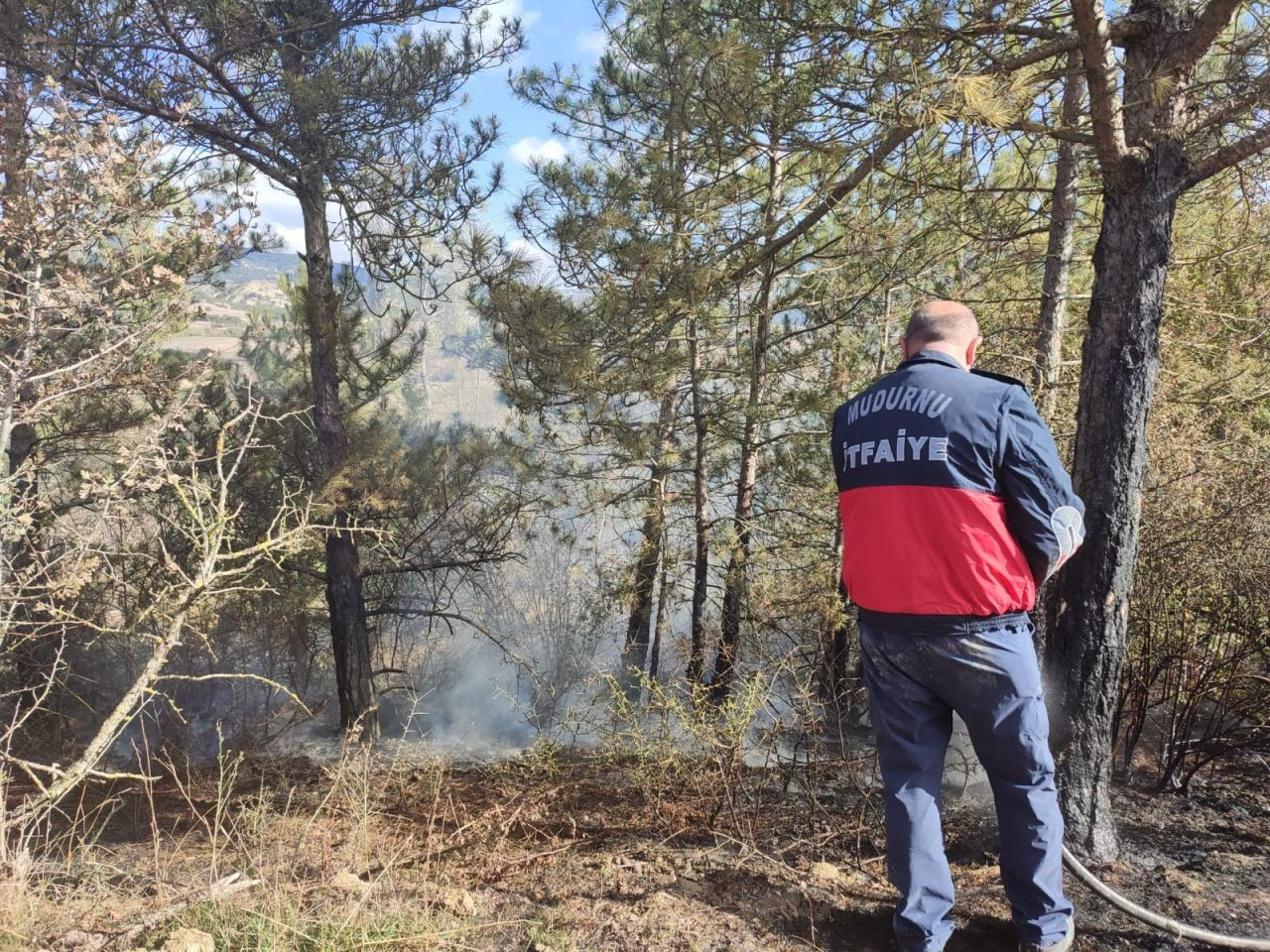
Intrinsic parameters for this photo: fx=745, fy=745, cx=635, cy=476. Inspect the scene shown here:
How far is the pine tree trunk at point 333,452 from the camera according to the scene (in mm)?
7988

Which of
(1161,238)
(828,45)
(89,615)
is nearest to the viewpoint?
(1161,238)

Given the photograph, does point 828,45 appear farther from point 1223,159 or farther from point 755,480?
point 755,480

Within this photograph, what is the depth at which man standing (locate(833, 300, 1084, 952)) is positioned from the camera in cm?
242

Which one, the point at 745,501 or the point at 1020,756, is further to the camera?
the point at 745,501

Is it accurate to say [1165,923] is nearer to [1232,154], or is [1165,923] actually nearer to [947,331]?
[947,331]

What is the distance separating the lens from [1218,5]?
2971 mm

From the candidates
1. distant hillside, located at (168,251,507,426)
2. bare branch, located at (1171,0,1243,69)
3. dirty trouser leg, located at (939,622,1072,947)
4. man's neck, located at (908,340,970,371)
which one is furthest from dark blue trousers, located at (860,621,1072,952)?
distant hillside, located at (168,251,507,426)

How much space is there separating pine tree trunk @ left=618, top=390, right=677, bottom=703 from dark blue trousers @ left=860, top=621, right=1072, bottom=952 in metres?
5.95

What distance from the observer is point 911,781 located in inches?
102

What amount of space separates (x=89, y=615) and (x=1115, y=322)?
31.3 feet

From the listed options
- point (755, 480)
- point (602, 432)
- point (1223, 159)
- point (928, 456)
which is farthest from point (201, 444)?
point (1223, 159)

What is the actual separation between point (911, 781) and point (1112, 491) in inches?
65.0

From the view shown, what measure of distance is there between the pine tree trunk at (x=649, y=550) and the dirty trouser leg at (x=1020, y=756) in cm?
606

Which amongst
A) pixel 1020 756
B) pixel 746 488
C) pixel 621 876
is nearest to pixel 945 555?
pixel 1020 756
